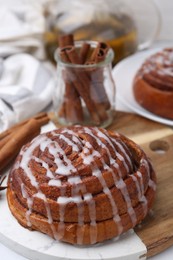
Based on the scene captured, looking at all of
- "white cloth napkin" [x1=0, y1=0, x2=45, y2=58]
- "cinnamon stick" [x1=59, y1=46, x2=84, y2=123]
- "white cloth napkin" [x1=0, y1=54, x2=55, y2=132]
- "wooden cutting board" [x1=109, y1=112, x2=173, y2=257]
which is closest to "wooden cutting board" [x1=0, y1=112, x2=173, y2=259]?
"wooden cutting board" [x1=109, y1=112, x2=173, y2=257]

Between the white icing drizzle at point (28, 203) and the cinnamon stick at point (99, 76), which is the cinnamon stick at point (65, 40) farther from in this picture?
the white icing drizzle at point (28, 203)

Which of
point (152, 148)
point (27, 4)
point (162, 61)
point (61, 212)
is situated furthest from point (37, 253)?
point (27, 4)

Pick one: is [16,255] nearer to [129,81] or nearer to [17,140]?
[17,140]

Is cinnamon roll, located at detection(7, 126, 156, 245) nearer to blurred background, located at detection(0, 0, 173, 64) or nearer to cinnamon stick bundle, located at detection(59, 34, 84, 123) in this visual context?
cinnamon stick bundle, located at detection(59, 34, 84, 123)

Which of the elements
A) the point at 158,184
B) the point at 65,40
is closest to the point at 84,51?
the point at 65,40

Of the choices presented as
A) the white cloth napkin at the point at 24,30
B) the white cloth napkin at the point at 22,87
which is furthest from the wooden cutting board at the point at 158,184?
the white cloth napkin at the point at 24,30

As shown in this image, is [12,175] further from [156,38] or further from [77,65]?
[156,38]
